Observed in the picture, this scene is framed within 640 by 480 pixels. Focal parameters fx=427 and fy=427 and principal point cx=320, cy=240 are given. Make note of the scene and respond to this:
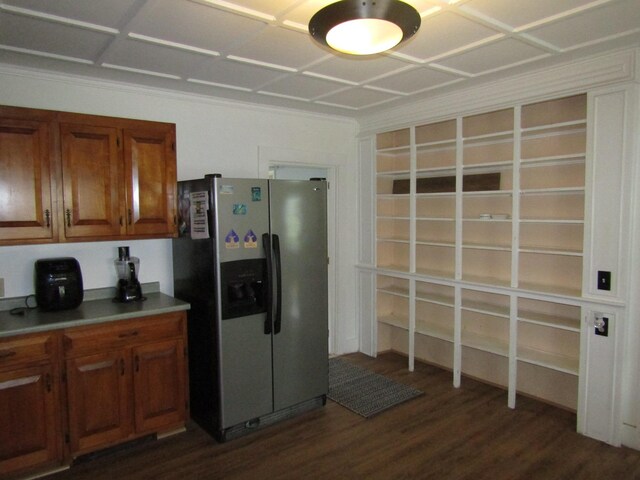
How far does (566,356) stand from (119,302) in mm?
3405

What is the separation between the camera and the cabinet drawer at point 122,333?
8.49 ft

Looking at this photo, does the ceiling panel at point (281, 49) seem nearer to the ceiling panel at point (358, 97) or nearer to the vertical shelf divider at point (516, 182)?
the ceiling panel at point (358, 97)

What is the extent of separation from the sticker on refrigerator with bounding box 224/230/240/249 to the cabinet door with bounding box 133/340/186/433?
77cm

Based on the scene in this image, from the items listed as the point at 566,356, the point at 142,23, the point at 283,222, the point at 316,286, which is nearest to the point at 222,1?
the point at 142,23

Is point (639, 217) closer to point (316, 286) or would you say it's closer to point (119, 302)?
point (316, 286)

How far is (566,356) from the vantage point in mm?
3344

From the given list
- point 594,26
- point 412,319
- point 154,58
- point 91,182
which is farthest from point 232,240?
point 594,26

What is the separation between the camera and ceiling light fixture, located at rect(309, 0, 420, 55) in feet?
5.29

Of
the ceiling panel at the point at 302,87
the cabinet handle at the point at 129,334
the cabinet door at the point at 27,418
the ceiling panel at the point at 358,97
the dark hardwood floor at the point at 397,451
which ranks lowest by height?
the dark hardwood floor at the point at 397,451

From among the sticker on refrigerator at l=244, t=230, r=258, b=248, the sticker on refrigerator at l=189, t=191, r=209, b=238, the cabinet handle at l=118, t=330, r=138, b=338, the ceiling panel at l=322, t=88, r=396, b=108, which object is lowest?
the cabinet handle at l=118, t=330, r=138, b=338

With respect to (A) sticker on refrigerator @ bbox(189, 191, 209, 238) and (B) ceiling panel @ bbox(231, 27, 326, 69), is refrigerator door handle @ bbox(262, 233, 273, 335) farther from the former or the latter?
(B) ceiling panel @ bbox(231, 27, 326, 69)

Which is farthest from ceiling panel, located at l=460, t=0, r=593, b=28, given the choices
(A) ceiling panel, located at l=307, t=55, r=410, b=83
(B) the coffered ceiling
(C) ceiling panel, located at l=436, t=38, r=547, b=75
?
(A) ceiling panel, located at l=307, t=55, r=410, b=83

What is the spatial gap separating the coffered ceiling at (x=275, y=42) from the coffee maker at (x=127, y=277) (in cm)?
130

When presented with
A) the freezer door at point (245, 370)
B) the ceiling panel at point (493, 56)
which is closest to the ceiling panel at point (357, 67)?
the ceiling panel at point (493, 56)
